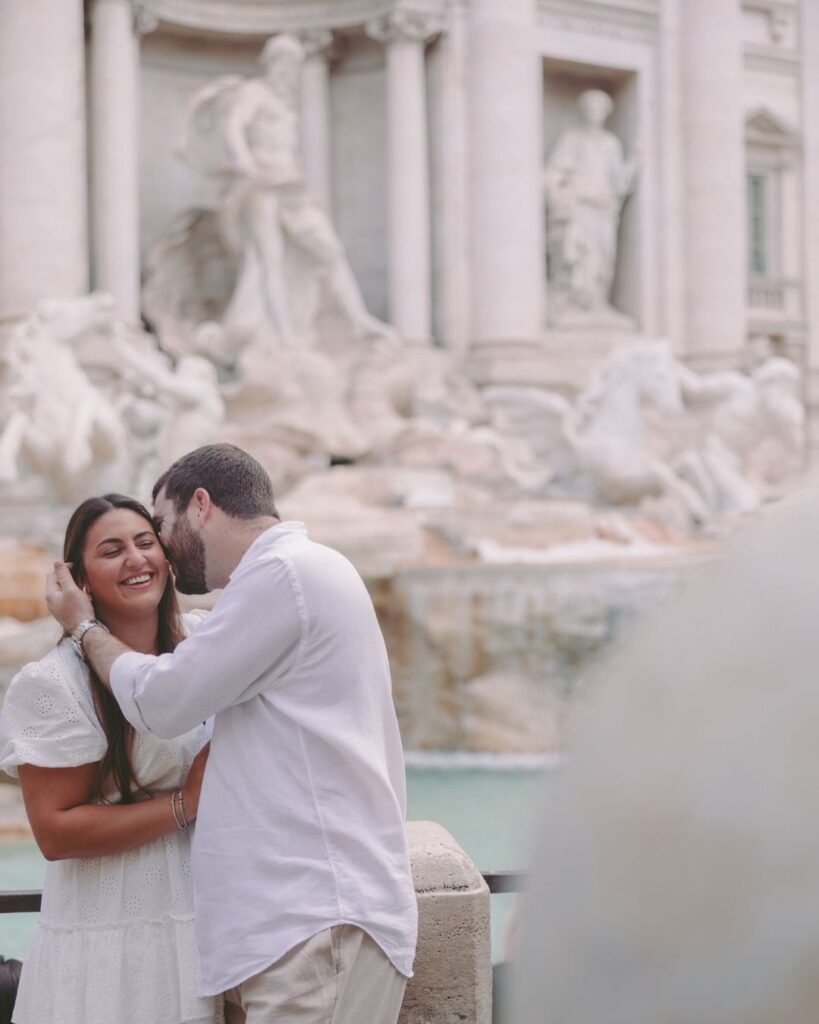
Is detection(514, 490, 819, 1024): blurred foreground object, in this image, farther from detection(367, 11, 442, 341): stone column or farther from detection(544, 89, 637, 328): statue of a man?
detection(544, 89, 637, 328): statue of a man

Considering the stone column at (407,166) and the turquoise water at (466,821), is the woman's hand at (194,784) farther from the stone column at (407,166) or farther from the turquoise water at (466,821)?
the stone column at (407,166)

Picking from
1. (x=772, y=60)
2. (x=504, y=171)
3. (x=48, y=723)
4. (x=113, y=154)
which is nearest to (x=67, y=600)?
(x=48, y=723)

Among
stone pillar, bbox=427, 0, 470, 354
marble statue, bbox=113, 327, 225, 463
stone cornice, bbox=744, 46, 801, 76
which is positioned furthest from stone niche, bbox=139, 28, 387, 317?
marble statue, bbox=113, 327, 225, 463

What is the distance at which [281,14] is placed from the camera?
52.2 ft

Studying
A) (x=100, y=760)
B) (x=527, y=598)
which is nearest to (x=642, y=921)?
(x=100, y=760)

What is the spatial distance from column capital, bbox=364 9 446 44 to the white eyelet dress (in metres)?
14.8

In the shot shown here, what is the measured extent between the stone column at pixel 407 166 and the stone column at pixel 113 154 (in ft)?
9.85

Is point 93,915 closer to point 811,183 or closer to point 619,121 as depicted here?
point 619,121

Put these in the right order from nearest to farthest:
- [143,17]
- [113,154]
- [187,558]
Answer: [187,558] < [113,154] < [143,17]

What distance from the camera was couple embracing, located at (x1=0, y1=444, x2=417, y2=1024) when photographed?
1.73m

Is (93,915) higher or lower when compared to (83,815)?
lower

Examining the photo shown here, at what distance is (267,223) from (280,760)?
13.0 metres

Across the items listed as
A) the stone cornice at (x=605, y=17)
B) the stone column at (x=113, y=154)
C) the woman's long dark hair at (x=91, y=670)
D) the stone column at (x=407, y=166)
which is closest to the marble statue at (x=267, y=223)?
the stone column at (x=113, y=154)

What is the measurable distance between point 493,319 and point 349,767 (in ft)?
47.4
